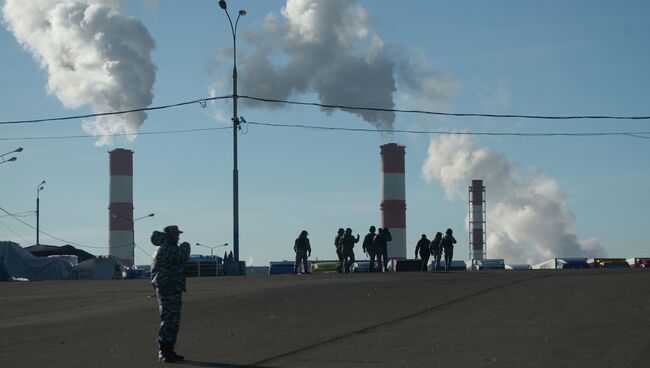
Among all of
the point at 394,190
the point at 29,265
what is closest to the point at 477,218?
the point at 394,190

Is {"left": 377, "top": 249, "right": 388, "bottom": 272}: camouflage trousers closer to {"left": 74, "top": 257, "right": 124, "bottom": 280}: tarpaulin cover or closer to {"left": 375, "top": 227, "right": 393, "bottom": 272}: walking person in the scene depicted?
{"left": 375, "top": 227, "right": 393, "bottom": 272}: walking person

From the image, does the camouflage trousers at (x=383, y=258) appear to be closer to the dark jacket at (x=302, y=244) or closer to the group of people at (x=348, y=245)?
the group of people at (x=348, y=245)

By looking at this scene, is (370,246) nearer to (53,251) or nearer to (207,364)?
(207,364)

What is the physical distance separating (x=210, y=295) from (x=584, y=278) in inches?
374

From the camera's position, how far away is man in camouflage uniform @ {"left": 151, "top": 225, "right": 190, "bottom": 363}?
13.8 meters

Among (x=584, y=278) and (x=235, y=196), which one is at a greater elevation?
(x=235, y=196)

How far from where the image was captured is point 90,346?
51.6 ft

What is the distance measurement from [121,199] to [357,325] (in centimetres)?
7774

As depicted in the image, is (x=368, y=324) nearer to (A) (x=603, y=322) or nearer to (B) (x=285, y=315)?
(B) (x=285, y=315)

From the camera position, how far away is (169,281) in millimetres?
14047

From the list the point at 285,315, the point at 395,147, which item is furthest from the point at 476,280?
the point at 395,147

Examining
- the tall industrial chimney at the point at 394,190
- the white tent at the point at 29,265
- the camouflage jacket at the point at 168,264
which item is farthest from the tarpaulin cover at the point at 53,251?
the camouflage jacket at the point at 168,264

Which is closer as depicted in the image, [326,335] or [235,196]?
[326,335]

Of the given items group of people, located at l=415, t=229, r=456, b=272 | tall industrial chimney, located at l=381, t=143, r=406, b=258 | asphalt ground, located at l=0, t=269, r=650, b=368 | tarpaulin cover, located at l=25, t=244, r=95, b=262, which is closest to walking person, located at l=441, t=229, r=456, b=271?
group of people, located at l=415, t=229, r=456, b=272
